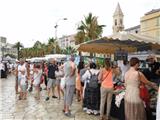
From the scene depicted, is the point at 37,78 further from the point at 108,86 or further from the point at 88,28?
the point at 88,28

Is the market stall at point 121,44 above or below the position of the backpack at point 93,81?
above

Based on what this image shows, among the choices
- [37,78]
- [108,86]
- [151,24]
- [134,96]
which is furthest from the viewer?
[151,24]

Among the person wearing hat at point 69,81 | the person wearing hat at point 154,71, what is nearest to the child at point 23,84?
the person wearing hat at point 69,81

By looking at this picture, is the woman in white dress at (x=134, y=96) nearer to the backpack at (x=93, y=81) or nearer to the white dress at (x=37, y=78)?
the backpack at (x=93, y=81)

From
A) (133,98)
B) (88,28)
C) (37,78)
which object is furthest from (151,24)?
(133,98)

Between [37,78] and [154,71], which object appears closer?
[154,71]

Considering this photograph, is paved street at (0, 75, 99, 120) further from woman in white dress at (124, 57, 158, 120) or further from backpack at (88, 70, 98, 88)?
woman in white dress at (124, 57, 158, 120)

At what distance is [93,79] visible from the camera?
11141 millimetres

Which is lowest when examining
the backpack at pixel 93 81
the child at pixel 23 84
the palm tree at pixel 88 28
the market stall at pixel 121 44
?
the child at pixel 23 84

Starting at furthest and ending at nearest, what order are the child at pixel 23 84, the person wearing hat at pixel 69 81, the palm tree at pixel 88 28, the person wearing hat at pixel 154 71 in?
the palm tree at pixel 88 28, the child at pixel 23 84, the person wearing hat at pixel 69 81, the person wearing hat at pixel 154 71

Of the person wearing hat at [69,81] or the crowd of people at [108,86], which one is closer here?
the crowd of people at [108,86]

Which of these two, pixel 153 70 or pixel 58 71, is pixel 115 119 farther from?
pixel 58 71

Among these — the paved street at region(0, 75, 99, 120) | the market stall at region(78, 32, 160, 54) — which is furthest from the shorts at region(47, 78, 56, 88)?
the market stall at region(78, 32, 160, 54)

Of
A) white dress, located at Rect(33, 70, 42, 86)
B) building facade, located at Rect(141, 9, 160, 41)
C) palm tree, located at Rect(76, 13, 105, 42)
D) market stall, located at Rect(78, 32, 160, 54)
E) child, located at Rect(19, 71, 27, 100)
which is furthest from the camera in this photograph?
building facade, located at Rect(141, 9, 160, 41)
